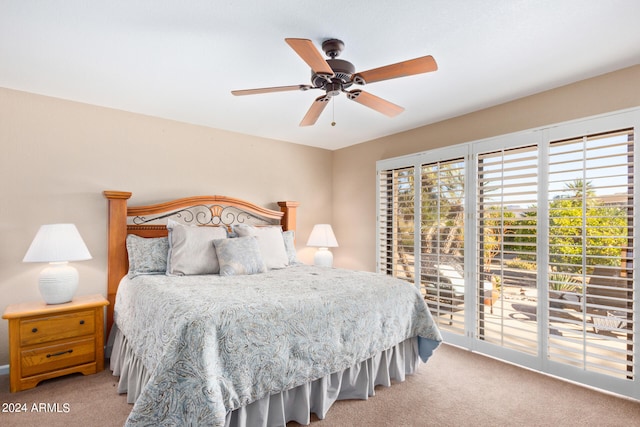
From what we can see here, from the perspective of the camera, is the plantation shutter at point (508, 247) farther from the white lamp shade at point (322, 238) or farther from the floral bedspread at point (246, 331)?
the white lamp shade at point (322, 238)

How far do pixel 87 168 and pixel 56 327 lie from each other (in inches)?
57.7

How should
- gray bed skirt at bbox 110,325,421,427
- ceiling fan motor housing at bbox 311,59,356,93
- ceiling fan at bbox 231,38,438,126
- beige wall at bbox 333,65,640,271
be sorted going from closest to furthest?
1. ceiling fan at bbox 231,38,438,126
2. gray bed skirt at bbox 110,325,421,427
3. ceiling fan motor housing at bbox 311,59,356,93
4. beige wall at bbox 333,65,640,271

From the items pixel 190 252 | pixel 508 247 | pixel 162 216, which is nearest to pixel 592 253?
pixel 508 247

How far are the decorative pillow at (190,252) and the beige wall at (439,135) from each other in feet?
7.18

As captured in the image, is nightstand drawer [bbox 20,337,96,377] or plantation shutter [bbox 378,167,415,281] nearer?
nightstand drawer [bbox 20,337,96,377]

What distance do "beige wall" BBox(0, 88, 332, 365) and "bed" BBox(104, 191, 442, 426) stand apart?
225 millimetres

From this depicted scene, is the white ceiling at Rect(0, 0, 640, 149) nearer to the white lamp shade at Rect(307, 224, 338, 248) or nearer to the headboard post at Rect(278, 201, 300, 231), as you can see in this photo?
the headboard post at Rect(278, 201, 300, 231)

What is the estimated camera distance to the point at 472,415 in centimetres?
226

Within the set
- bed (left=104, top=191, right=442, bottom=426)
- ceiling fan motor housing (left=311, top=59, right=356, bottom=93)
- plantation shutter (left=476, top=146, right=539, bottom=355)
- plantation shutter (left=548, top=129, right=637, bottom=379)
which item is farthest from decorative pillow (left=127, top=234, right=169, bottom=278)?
plantation shutter (left=548, top=129, right=637, bottom=379)

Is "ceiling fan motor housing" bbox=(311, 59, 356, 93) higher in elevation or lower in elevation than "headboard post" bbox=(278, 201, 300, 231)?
higher

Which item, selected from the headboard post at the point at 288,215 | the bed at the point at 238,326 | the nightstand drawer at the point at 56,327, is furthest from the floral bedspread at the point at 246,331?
the headboard post at the point at 288,215

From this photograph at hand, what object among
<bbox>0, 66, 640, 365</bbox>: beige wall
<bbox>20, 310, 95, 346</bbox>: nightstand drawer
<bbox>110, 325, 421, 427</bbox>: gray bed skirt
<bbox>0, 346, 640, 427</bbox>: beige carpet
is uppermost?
<bbox>0, 66, 640, 365</bbox>: beige wall

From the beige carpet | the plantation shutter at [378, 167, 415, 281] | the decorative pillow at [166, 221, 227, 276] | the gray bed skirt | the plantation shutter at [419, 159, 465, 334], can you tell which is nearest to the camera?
the gray bed skirt

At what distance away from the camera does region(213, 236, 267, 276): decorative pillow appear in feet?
10.1
